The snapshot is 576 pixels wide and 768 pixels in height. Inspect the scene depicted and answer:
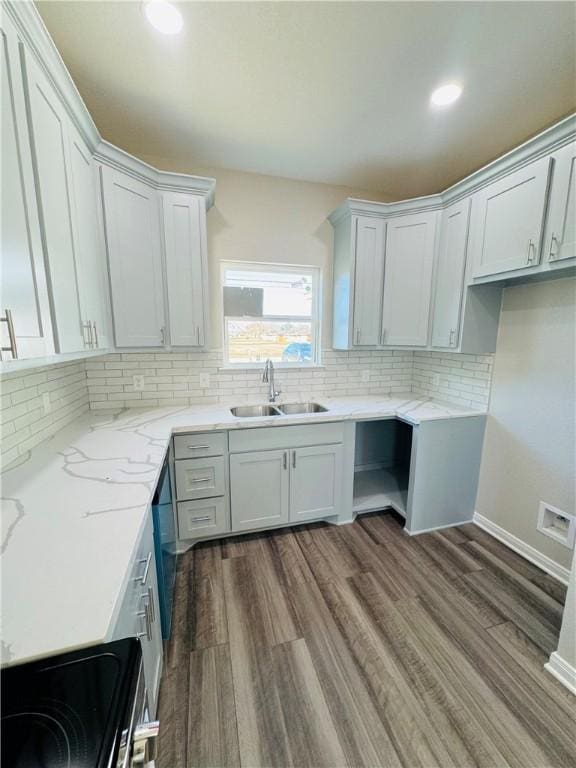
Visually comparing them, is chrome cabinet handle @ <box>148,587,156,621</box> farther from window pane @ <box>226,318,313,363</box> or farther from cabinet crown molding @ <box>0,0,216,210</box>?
cabinet crown molding @ <box>0,0,216,210</box>

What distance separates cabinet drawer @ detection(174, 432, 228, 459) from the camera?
76.2 inches

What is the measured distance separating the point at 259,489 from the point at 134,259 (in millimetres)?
1724

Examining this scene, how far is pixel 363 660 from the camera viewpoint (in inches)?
55.4

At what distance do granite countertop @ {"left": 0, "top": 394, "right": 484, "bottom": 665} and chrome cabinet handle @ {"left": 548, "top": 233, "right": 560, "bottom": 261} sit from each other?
2188mm

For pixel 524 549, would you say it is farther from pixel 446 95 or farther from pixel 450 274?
pixel 446 95

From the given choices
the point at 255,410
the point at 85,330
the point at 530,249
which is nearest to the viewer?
the point at 85,330

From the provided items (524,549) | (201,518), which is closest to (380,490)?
(524,549)

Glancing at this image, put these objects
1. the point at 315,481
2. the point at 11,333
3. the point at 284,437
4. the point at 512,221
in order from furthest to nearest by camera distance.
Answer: the point at 315,481 < the point at 284,437 < the point at 512,221 < the point at 11,333

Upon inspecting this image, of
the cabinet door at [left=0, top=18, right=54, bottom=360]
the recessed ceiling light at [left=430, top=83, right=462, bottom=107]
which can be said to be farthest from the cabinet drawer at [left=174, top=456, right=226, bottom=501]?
the recessed ceiling light at [left=430, top=83, right=462, bottom=107]

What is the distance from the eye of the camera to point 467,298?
2.12 m

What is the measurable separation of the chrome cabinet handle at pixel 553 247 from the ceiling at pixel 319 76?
799 mm

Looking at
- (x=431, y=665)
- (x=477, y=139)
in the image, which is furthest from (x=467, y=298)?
(x=431, y=665)

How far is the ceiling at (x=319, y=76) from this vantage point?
4.07 feet

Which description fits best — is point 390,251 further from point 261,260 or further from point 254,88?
point 254,88
